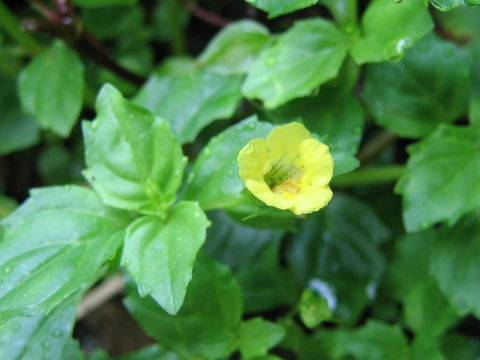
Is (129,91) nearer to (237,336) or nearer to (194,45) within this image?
Result: (194,45)

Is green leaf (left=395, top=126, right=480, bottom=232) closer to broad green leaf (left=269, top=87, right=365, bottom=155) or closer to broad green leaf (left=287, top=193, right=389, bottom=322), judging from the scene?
broad green leaf (left=269, top=87, right=365, bottom=155)

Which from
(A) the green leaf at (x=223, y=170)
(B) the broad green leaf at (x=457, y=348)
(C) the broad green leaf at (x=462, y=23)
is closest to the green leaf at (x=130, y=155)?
(A) the green leaf at (x=223, y=170)

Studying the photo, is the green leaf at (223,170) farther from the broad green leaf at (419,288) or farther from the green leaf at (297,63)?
the broad green leaf at (419,288)

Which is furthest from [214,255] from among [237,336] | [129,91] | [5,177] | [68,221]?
[5,177]

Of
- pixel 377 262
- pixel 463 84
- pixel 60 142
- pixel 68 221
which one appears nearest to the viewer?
pixel 68 221

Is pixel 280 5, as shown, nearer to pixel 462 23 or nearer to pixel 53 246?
pixel 53 246

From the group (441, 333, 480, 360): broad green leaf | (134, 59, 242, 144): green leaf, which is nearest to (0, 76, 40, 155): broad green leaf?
(134, 59, 242, 144): green leaf

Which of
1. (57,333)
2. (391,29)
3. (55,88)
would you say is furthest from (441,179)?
(55,88)
